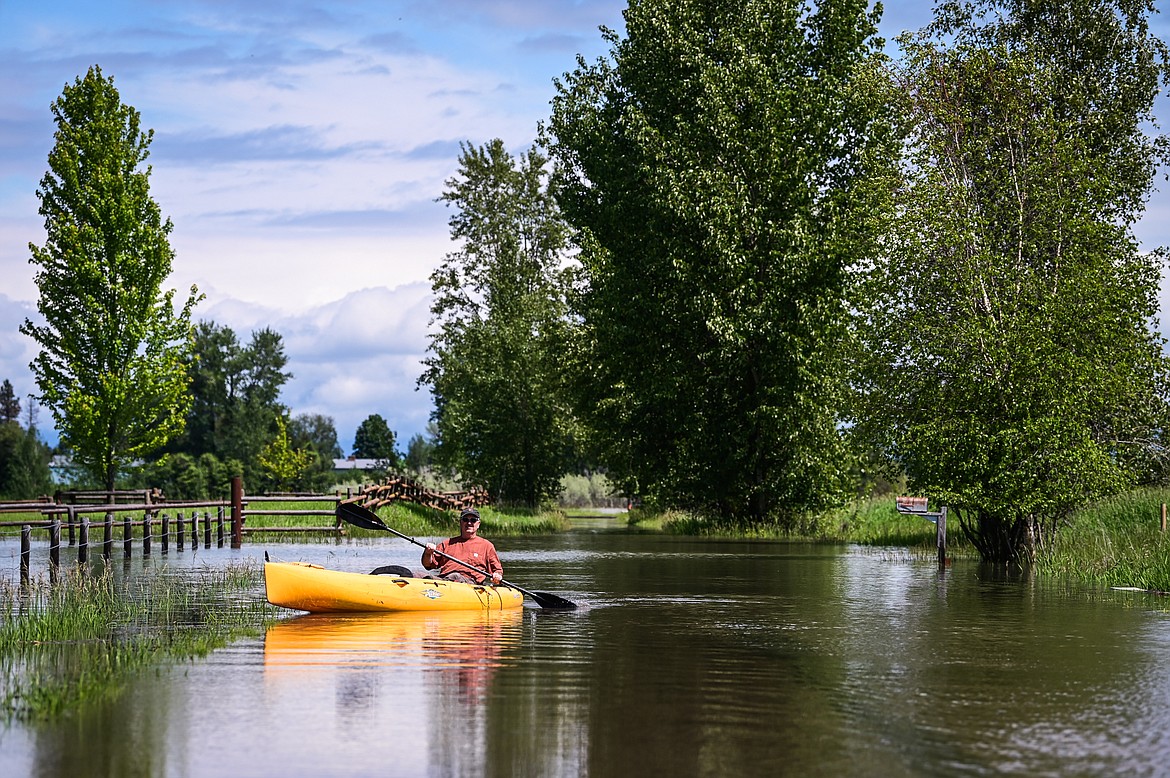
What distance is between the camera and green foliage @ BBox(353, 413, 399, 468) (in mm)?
131000

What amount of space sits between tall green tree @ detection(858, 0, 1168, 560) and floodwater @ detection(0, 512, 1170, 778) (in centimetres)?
538

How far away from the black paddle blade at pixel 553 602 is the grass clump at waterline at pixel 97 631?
11.5ft

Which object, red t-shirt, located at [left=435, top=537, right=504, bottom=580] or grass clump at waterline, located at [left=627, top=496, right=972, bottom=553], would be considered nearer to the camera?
red t-shirt, located at [left=435, top=537, right=504, bottom=580]

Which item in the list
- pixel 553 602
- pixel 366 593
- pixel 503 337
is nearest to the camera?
pixel 366 593

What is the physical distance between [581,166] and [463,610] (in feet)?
96.5

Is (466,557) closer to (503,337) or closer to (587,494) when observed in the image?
(503,337)

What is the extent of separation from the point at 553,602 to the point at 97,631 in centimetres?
609

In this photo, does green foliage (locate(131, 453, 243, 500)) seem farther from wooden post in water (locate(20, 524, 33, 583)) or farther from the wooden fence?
wooden post in water (locate(20, 524, 33, 583))

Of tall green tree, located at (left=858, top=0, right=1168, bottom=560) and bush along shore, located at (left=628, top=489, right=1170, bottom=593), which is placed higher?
tall green tree, located at (left=858, top=0, right=1168, bottom=560)

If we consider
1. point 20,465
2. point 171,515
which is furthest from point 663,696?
point 20,465

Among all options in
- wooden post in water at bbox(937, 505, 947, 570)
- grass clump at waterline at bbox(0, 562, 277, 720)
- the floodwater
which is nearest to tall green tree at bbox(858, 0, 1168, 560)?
wooden post in water at bbox(937, 505, 947, 570)

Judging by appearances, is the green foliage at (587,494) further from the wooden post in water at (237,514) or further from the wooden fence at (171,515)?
the wooden post in water at (237,514)

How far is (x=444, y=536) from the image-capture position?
1542 inches

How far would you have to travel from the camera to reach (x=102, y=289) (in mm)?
36281
